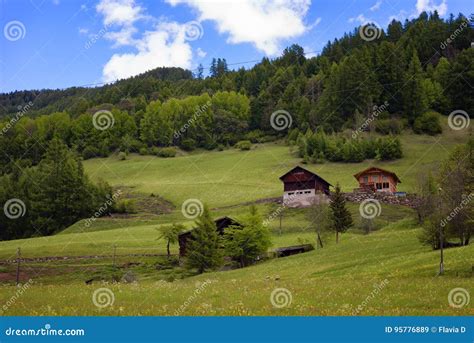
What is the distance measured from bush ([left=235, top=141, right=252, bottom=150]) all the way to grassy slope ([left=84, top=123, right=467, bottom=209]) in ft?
8.90

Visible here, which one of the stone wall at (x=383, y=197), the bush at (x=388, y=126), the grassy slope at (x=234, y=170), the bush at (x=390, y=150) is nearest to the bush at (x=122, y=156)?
the grassy slope at (x=234, y=170)

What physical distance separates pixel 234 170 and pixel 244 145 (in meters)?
33.4

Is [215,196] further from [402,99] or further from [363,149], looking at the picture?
[402,99]

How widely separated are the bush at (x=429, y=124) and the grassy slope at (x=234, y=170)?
3.19 meters

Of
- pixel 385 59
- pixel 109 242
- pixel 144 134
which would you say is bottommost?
pixel 109 242

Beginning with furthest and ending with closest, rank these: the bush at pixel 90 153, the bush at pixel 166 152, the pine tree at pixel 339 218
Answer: the bush at pixel 90 153 < the bush at pixel 166 152 < the pine tree at pixel 339 218

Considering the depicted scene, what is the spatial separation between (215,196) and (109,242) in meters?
42.0

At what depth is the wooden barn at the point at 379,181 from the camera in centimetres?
10231

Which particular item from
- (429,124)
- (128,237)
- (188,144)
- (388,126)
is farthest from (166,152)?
(128,237)

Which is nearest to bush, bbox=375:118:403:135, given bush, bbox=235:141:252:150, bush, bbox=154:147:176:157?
bush, bbox=235:141:252:150

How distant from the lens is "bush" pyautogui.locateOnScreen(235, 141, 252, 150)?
174m

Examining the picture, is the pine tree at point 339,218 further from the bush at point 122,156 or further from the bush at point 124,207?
the bush at point 122,156

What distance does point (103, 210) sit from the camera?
107m

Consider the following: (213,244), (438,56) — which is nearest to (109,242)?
(213,244)
